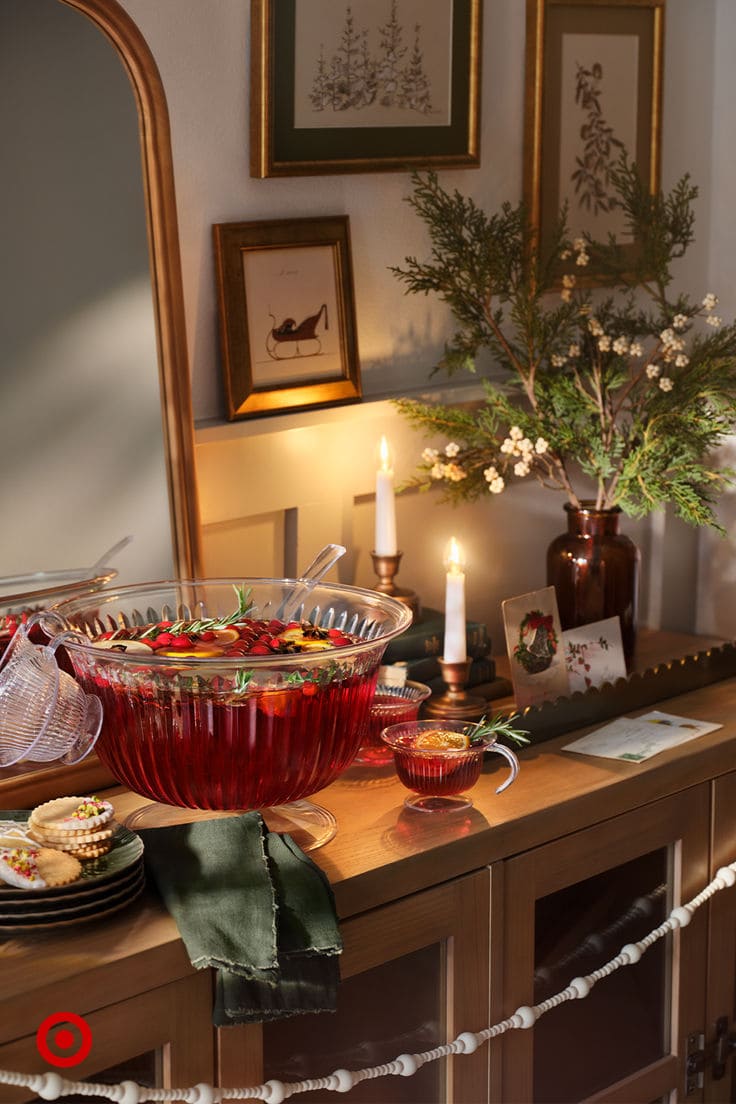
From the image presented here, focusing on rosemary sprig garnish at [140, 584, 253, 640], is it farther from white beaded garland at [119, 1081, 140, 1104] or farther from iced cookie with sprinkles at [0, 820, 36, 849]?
white beaded garland at [119, 1081, 140, 1104]

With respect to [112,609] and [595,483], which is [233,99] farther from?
[595,483]

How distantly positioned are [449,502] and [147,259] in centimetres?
74

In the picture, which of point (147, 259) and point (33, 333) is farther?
point (147, 259)

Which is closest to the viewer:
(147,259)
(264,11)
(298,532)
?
(147,259)

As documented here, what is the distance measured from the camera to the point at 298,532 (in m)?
1.97

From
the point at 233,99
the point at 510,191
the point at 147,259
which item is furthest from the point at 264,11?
the point at 510,191

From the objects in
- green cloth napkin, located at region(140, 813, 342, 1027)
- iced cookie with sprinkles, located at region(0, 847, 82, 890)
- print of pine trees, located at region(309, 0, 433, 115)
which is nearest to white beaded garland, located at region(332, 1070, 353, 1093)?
green cloth napkin, located at region(140, 813, 342, 1027)

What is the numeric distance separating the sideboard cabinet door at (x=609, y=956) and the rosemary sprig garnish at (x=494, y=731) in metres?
0.13

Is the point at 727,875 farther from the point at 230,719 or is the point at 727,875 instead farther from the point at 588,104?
the point at 588,104

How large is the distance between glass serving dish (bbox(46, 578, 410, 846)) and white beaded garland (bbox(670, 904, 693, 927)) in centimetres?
51

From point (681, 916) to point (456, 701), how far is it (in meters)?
0.38

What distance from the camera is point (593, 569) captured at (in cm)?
205

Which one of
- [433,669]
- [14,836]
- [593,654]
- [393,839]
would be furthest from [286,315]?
[14,836]

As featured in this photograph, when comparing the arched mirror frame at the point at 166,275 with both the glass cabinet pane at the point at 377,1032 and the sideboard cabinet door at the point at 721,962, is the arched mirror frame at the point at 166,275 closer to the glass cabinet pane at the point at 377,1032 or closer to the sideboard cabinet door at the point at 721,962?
the glass cabinet pane at the point at 377,1032
